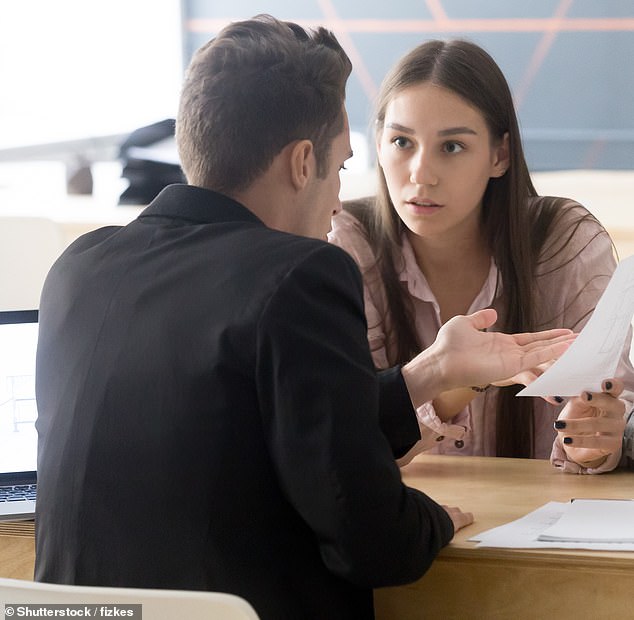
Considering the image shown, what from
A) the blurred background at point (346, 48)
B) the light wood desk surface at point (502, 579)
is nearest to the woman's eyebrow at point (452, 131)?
the light wood desk surface at point (502, 579)

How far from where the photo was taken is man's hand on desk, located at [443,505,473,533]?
4.37 feet

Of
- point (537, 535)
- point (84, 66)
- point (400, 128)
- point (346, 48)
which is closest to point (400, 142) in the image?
point (400, 128)

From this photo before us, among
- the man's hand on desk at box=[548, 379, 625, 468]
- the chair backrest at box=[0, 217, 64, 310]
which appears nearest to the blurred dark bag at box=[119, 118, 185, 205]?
the chair backrest at box=[0, 217, 64, 310]

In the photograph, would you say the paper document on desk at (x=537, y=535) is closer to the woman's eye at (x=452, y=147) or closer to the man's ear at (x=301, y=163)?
the man's ear at (x=301, y=163)

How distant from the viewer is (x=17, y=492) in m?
1.52

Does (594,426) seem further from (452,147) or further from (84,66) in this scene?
(84,66)

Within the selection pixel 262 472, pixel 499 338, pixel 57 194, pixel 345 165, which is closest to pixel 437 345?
pixel 499 338

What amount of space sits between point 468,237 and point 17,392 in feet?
3.04

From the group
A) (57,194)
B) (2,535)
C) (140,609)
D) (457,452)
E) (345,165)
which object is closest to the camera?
(140,609)

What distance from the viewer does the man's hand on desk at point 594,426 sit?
5.16ft

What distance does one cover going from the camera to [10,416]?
1.56 m

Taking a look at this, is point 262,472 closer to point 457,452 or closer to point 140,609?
point 140,609

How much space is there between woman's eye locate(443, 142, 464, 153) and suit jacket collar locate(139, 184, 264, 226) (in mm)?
856

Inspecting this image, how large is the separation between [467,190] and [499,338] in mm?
534
